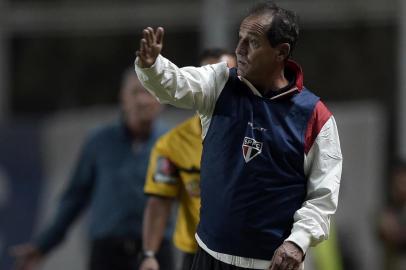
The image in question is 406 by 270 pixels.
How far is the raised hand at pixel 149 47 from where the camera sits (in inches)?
204

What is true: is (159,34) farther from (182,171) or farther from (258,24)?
(182,171)

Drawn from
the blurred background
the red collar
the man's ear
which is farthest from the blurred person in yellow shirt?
the blurred background

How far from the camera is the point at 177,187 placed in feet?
22.2

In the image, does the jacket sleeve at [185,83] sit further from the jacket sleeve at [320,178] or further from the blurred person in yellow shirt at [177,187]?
the blurred person in yellow shirt at [177,187]

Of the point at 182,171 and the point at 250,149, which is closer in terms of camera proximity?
the point at 250,149

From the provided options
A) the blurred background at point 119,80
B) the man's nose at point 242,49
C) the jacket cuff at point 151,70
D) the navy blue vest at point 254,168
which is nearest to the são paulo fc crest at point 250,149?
the navy blue vest at point 254,168

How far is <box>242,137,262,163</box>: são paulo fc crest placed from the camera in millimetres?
5434

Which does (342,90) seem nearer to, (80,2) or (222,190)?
(80,2)

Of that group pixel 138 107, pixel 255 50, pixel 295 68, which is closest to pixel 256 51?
pixel 255 50

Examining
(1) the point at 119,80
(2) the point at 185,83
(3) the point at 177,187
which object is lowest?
(1) the point at 119,80

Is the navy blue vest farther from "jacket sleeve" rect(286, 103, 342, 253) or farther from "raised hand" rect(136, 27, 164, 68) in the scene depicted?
"raised hand" rect(136, 27, 164, 68)

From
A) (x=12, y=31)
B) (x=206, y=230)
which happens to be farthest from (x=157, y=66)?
(x=12, y=31)

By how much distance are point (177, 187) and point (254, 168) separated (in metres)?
1.39

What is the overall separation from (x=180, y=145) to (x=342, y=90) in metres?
7.77
